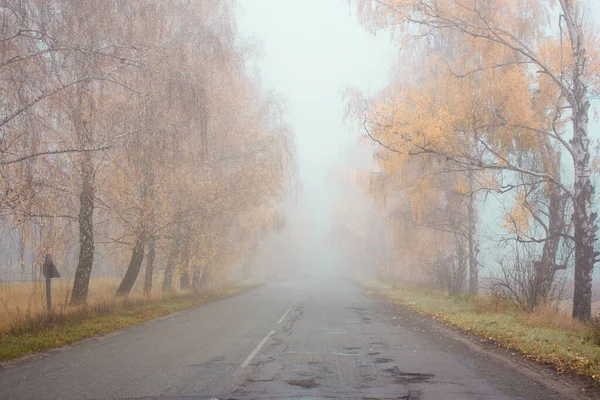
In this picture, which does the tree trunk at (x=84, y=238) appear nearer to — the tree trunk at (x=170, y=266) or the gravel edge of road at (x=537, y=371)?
the tree trunk at (x=170, y=266)

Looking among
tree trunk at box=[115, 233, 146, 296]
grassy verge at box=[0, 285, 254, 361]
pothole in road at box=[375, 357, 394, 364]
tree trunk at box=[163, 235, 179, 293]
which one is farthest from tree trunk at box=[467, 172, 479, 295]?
tree trunk at box=[115, 233, 146, 296]

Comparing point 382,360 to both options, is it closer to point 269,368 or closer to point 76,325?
point 269,368

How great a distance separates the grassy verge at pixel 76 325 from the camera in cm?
858

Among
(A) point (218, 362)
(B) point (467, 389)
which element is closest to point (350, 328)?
(A) point (218, 362)

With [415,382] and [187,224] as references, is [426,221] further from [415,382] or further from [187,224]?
[415,382]

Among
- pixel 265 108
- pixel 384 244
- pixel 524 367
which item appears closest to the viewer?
pixel 524 367

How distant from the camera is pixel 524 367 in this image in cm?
714

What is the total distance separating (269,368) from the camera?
7.06m

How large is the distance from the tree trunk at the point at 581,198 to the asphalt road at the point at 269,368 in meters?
3.11

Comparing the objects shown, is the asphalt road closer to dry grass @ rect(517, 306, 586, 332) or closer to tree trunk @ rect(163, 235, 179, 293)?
dry grass @ rect(517, 306, 586, 332)

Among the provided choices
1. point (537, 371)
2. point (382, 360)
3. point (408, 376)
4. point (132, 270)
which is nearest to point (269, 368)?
point (382, 360)

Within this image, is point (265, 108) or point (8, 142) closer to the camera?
point (8, 142)

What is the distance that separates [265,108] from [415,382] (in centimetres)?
1892

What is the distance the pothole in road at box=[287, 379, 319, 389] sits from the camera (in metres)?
5.98
